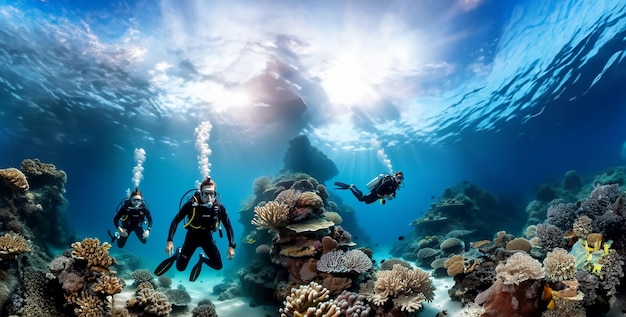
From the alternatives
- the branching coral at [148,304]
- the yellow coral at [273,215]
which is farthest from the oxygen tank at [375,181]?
the branching coral at [148,304]

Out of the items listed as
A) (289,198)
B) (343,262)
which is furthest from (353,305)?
(289,198)

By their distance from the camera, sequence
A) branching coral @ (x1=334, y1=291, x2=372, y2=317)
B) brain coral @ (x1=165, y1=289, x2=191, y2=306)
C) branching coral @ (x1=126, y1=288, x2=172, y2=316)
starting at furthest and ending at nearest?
brain coral @ (x1=165, y1=289, x2=191, y2=306), branching coral @ (x1=126, y1=288, x2=172, y2=316), branching coral @ (x1=334, y1=291, x2=372, y2=317)

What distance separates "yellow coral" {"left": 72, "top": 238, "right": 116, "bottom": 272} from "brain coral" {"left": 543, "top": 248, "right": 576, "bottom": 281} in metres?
8.45

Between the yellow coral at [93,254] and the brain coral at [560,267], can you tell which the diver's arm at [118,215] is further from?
the brain coral at [560,267]

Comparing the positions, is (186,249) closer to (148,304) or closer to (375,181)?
(148,304)

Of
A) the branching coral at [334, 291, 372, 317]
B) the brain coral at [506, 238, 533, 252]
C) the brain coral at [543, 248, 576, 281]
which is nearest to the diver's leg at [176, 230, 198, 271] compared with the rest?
the branching coral at [334, 291, 372, 317]

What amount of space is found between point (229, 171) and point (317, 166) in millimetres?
27986

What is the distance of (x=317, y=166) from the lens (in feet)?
78.9

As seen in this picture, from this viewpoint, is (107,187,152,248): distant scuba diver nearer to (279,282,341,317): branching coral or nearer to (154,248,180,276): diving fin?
(154,248,180,276): diving fin

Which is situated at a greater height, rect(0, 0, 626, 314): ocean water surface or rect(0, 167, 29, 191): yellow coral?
rect(0, 0, 626, 314): ocean water surface

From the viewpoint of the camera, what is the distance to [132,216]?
29.3 feet

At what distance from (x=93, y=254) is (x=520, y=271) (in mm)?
7802

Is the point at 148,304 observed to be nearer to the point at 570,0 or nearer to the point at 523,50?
the point at 570,0

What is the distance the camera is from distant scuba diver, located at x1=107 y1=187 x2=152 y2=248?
28.2ft
